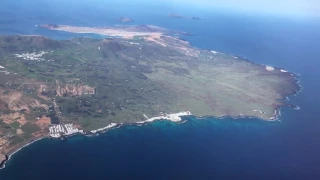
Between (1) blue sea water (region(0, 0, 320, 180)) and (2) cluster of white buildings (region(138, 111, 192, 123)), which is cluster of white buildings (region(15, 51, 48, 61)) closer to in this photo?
(2) cluster of white buildings (region(138, 111, 192, 123))

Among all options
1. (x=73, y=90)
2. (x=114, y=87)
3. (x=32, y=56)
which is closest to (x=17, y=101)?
(x=73, y=90)

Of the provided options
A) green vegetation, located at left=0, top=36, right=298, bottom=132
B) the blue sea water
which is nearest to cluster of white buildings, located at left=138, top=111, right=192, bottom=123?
green vegetation, located at left=0, top=36, right=298, bottom=132

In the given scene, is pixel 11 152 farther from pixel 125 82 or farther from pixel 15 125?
pixel 125 82

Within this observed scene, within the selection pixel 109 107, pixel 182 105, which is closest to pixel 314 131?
pixel 182 105

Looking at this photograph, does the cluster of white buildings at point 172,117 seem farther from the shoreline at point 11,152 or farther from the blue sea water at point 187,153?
the shoreline at point 11,152

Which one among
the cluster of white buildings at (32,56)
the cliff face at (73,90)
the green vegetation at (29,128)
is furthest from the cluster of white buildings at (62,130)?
the cluster of white buildings at (32,56)

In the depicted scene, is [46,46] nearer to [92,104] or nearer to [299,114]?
[92,104]
